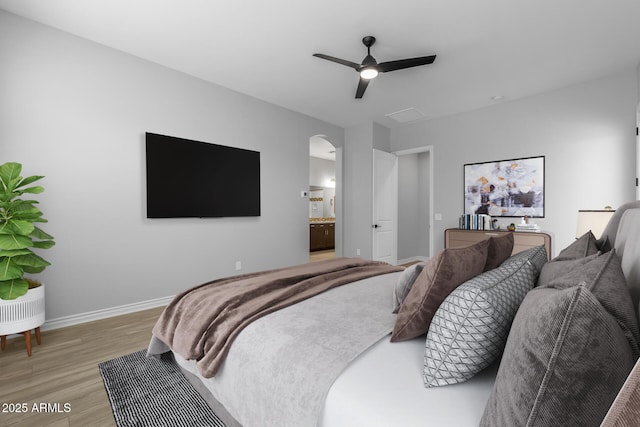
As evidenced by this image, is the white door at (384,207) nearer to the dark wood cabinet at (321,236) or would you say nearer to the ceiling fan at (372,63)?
the ceiling fan at (372,63)

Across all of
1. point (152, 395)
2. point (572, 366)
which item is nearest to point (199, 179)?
point (152, 395)

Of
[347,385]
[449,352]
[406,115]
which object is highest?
[406,115]

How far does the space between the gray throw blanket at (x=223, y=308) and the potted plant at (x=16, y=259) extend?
1236mm

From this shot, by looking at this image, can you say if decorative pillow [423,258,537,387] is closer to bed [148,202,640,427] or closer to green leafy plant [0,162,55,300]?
bed [148,202,640,427]

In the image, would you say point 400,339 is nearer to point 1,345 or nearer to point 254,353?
point 254,353

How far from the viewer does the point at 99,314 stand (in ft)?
9.92

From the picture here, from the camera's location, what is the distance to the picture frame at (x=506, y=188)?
13.8 feet

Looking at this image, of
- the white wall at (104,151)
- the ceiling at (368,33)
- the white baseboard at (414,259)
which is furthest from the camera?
the white baseboard at (414,259)

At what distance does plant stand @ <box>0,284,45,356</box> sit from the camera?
7.16 ft

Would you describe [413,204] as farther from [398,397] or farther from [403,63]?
[398,397]

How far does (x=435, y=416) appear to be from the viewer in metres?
0.78

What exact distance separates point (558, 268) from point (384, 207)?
4.45 meters

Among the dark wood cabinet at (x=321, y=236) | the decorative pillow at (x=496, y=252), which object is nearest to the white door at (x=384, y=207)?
the dark wood cabinet at (x=321, y=236)

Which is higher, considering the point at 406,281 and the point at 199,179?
the point at 199,179
